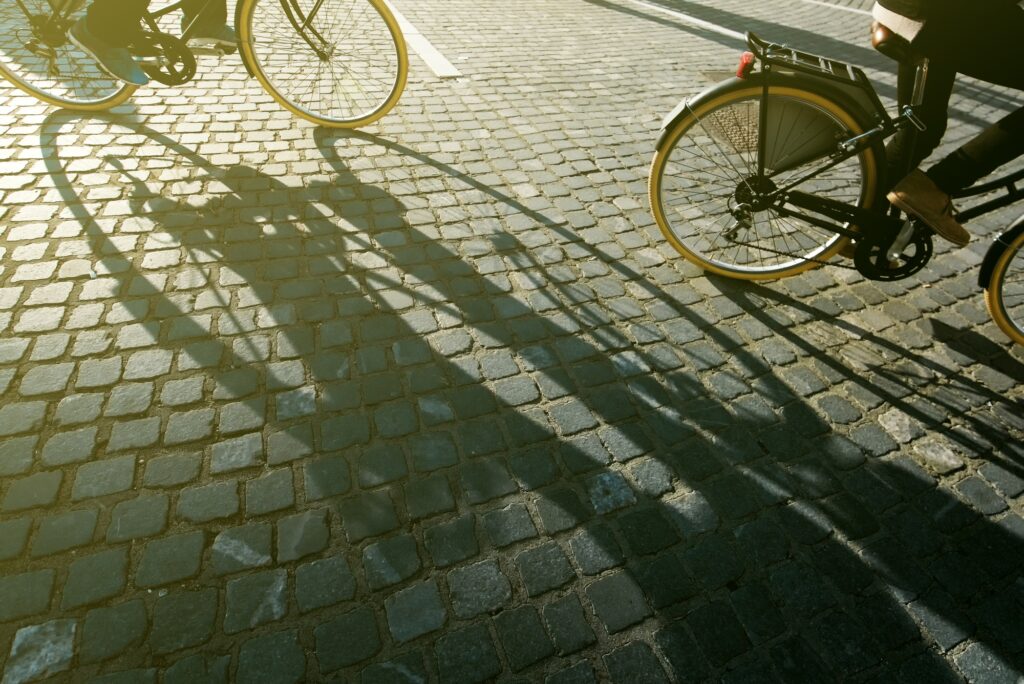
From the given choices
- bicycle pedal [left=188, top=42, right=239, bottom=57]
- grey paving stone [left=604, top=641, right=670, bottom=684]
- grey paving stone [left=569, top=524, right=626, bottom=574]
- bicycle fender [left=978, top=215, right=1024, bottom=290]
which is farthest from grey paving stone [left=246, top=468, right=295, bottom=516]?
bicycle fender [left=978, top=215, right=1024, bottom=290]

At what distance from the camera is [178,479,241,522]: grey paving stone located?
7.55ft

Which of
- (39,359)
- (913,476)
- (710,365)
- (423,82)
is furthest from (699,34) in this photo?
(39,359)

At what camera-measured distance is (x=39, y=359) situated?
281 cm

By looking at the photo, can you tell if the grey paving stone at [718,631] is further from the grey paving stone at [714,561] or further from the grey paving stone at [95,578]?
the grey paving stone at [95,578]

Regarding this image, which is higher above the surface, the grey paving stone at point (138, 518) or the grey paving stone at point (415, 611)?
the grey paving stone at point (138, 518)

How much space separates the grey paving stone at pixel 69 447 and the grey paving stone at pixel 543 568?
1915 millimetres

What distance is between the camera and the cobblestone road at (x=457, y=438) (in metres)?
2.06

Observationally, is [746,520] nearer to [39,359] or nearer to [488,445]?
[488,445]

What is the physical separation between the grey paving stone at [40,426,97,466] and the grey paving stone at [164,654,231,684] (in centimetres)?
106

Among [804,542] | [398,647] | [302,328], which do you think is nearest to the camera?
[398,647]

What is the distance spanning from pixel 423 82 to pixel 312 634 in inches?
215

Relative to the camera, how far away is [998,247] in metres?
3.13

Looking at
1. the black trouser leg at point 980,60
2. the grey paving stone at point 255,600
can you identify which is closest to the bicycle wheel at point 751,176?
the black trouser leg at point 980,60

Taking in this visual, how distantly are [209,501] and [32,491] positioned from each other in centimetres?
71
